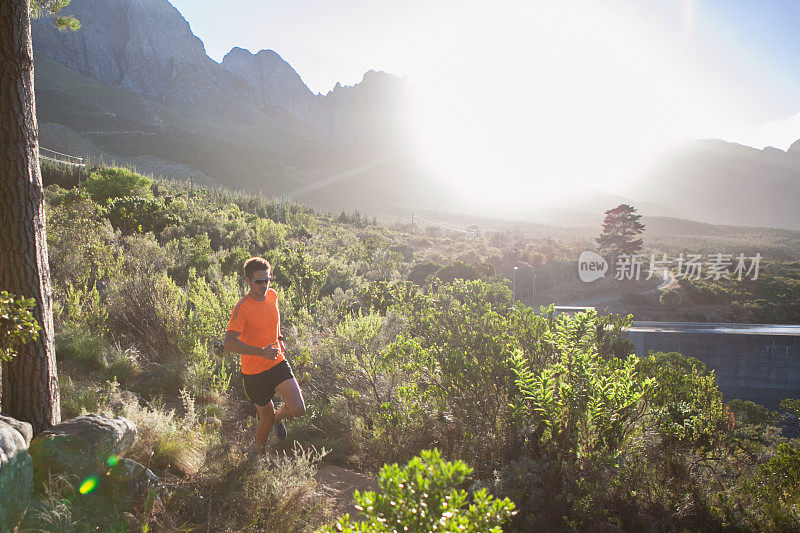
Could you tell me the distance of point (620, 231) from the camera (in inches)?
1469

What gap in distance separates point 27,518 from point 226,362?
3.13 m

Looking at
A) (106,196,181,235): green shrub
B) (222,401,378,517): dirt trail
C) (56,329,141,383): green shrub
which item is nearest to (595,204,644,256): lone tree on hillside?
(106,196,181,235): green shrub

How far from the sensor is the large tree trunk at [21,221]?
2.80 metres

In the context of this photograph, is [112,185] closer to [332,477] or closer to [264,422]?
[264,422]

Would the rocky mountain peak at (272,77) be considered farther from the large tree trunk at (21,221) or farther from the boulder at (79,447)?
the boulder at (79,447)

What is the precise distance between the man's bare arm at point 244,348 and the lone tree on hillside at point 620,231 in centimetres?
3719

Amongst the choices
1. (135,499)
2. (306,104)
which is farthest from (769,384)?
(306,104)

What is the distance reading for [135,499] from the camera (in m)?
2.69

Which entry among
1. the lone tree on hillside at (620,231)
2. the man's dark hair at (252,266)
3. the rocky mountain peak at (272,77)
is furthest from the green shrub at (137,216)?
the rocky mountain peak at (272,77)

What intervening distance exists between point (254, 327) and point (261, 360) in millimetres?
306

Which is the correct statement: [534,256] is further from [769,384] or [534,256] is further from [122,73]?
[122,73]

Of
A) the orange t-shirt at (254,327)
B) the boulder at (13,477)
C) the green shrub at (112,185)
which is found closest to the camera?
the boulder at (13,477)

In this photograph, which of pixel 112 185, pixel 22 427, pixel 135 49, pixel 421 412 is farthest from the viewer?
pixel 135 49

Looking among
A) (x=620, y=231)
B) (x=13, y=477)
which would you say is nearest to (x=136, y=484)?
(x=13, y=477)
